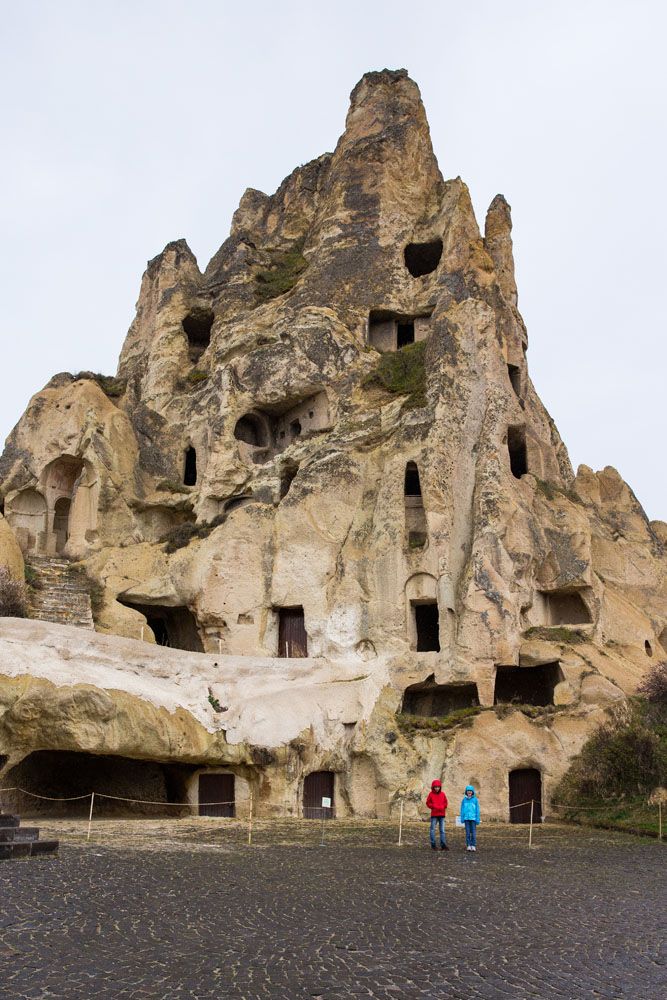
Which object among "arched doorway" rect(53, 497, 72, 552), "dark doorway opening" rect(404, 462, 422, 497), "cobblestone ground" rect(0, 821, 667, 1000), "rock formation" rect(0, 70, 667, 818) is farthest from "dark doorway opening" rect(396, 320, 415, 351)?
"cobblestone ground" rect(0, 821, 667, 1000)

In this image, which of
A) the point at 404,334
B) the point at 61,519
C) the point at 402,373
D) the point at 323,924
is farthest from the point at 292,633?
the point at 323,924

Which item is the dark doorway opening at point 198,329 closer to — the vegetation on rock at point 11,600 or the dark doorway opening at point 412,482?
the dark doorway opening at point 412,482

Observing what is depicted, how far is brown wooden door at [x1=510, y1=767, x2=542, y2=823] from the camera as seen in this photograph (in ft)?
77.7

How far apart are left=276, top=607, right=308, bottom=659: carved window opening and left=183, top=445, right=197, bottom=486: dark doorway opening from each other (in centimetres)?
789

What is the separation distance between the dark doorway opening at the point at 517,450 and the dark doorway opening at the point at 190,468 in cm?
1185

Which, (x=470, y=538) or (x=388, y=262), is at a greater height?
(x=388, y=262)

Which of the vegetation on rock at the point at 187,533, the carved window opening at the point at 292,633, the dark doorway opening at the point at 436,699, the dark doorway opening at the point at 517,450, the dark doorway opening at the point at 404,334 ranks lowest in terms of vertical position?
the dark doorway opening at the point at 436,699

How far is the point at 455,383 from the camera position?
96.3 feet

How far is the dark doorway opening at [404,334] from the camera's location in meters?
35.0

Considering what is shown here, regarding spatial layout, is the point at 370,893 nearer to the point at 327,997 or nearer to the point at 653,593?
the point at 327,997

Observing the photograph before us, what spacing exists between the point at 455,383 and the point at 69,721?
16.5 m

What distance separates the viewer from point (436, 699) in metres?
27.5

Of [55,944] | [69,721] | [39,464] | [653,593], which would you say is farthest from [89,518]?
[55,944]

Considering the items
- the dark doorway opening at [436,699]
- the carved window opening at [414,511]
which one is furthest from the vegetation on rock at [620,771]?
the carved window opening at [414,511]
